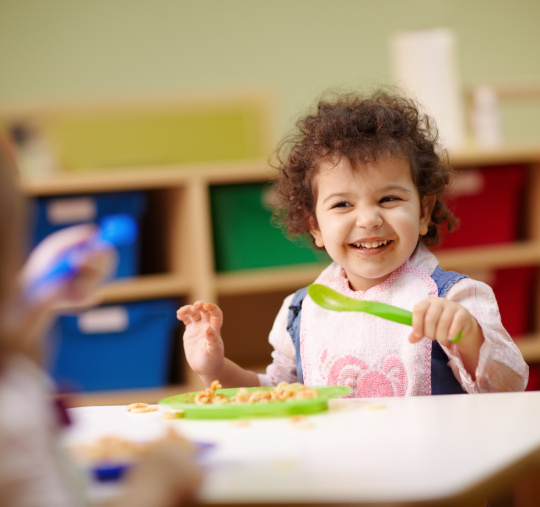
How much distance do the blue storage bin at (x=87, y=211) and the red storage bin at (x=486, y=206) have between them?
90 cm

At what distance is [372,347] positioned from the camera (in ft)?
3.33

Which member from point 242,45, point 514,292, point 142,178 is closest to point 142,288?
point 142,178

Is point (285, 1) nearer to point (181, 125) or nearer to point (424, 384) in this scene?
point (181, 125)

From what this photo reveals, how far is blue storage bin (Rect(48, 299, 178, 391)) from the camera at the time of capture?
211 cm

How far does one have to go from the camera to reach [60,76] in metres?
3.12

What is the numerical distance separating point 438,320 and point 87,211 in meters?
1.47

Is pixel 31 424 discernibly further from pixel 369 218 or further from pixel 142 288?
pixel 142 288

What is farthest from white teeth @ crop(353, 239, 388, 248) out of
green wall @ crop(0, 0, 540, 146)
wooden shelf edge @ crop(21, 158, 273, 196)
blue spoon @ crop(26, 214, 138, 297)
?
green wall @ crop(0, 0, 540, 146)

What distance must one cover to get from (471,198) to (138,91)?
4.75 ft

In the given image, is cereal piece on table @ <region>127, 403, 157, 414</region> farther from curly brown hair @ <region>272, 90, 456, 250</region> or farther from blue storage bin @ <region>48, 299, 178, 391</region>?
blue storage bin @ <region>48, 299, 178, 391</region>

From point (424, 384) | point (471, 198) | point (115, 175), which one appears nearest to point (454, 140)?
point (471, 198)

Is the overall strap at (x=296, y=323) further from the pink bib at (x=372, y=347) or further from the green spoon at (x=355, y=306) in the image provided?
the green spoon at (x=355, y=306)

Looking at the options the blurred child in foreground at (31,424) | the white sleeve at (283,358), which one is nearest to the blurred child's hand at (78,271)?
the blurred child in foreground at (31,424)

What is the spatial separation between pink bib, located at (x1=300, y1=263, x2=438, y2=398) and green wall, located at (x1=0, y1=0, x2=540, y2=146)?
6.88 feet
